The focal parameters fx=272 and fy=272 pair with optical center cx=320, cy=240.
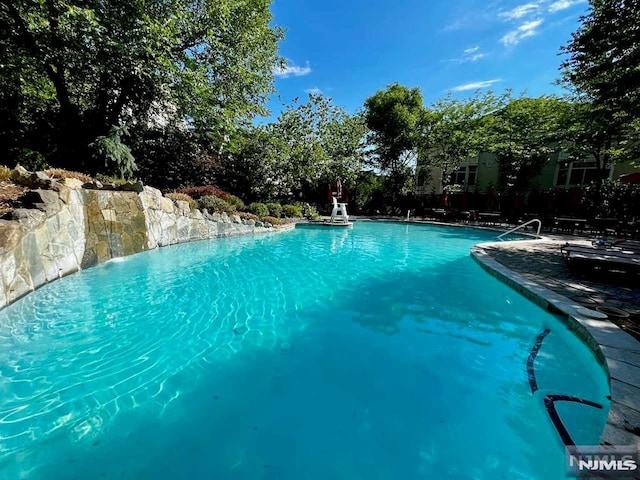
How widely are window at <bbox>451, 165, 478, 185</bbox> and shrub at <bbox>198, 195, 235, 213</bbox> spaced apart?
64.0 ft

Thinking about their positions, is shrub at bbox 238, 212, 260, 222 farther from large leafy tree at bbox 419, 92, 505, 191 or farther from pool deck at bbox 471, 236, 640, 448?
large leafy tree at bbox 419, 92, 505, 191

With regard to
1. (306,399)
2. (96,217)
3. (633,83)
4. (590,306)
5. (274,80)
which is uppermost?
(274,80)

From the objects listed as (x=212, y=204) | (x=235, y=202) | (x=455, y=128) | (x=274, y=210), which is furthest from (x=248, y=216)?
(x=455, y=128)

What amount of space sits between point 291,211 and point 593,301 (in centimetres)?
1343

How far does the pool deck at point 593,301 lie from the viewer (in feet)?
5.99

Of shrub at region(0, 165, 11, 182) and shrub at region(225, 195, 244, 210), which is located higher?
shrub at region(0, 165, 11, 182)

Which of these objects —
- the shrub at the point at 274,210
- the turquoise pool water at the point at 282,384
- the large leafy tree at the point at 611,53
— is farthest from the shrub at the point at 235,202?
the large leafy tree at the point at 611,53

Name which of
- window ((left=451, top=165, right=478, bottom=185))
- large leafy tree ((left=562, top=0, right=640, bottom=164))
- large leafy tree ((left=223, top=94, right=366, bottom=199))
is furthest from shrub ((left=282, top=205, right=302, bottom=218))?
window ((left=451, top=165, right=478, bottom=185))

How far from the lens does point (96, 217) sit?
5977mm

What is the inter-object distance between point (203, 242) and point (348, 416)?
8.53 m

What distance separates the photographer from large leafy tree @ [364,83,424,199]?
20.0 metres

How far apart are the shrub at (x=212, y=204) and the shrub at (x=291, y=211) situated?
185 inches

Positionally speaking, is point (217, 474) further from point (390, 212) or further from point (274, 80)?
point (390, 212)

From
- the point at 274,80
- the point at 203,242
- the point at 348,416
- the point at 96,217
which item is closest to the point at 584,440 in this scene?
the point at 348,416
